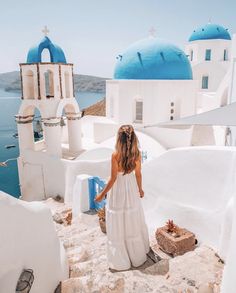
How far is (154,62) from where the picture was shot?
13.5 m

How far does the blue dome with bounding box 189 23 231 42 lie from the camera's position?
81.1 feet

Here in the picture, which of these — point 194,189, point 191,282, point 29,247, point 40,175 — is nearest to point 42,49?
point 40,175

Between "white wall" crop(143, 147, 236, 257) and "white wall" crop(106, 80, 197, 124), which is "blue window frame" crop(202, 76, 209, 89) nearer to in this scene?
"white wall" crop(106, 80, 197, 124)

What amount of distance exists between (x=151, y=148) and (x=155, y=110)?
209cm

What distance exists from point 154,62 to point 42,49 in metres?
5.35

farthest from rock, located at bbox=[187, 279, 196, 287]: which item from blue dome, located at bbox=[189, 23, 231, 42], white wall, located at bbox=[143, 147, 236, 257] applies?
blue dome, located at bbox=[189, 23, 231, 42]

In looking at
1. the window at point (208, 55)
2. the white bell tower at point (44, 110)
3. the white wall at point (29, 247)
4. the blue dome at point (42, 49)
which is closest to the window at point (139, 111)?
the white bell tower at point (44, 110)

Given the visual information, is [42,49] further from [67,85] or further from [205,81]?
[205,81]

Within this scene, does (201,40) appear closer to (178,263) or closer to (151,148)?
(151,148)

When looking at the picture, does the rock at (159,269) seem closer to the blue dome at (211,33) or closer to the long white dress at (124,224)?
the long white dress at (124,224)

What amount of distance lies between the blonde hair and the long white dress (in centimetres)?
20

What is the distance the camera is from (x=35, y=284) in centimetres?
360

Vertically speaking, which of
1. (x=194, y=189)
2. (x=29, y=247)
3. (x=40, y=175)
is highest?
(x=194, y=189)

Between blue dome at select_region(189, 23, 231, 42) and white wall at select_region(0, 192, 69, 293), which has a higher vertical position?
blue dome at select_region(189, 23, 231, 42)
